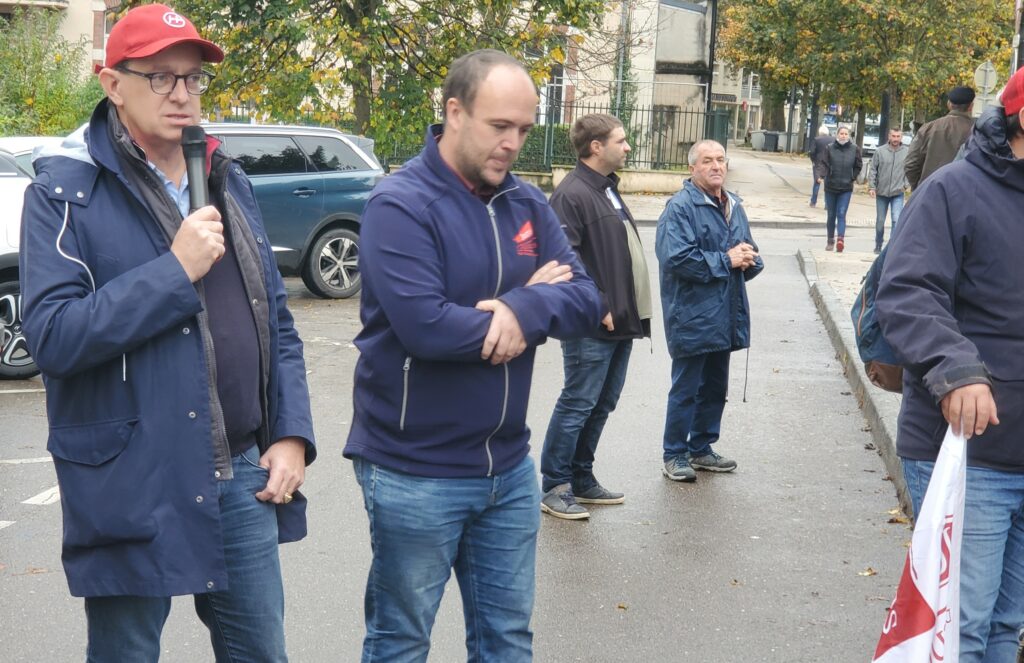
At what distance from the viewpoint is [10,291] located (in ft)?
30.8

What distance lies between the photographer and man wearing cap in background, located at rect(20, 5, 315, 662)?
8.86 feet

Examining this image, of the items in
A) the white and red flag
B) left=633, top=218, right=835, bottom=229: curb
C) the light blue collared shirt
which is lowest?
left=633, top=218, right=835, bottom=229: curb

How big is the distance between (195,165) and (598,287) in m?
3.65

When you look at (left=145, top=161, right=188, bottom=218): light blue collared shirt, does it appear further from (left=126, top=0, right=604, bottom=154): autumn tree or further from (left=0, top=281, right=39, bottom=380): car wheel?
(left=126, top=0, right=604, bottom=154): autumn tree

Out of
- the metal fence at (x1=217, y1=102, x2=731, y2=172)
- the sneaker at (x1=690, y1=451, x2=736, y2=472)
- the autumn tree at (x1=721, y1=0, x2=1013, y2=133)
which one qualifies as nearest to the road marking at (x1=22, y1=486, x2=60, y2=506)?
the sneaker at (x1=690, y1=451, x2=736, y2=472)

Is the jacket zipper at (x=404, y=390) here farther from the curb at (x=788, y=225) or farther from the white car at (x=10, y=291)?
the curb at (x=788, y=225)

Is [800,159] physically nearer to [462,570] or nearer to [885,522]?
[885,522]

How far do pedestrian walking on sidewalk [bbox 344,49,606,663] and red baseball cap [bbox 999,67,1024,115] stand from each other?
3.98 ft

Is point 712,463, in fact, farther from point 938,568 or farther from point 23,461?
point 938,568

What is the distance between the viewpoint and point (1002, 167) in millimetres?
3443

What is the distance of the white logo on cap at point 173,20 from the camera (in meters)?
2.89

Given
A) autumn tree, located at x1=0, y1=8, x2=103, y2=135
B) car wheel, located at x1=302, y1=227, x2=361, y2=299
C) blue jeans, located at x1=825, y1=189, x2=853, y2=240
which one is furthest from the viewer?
autumn tree, located at x1=0, y1=8, x2=103, y2=135

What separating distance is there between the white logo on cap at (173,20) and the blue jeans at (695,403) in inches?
176

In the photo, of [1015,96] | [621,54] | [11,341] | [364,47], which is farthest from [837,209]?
[1015,96]
